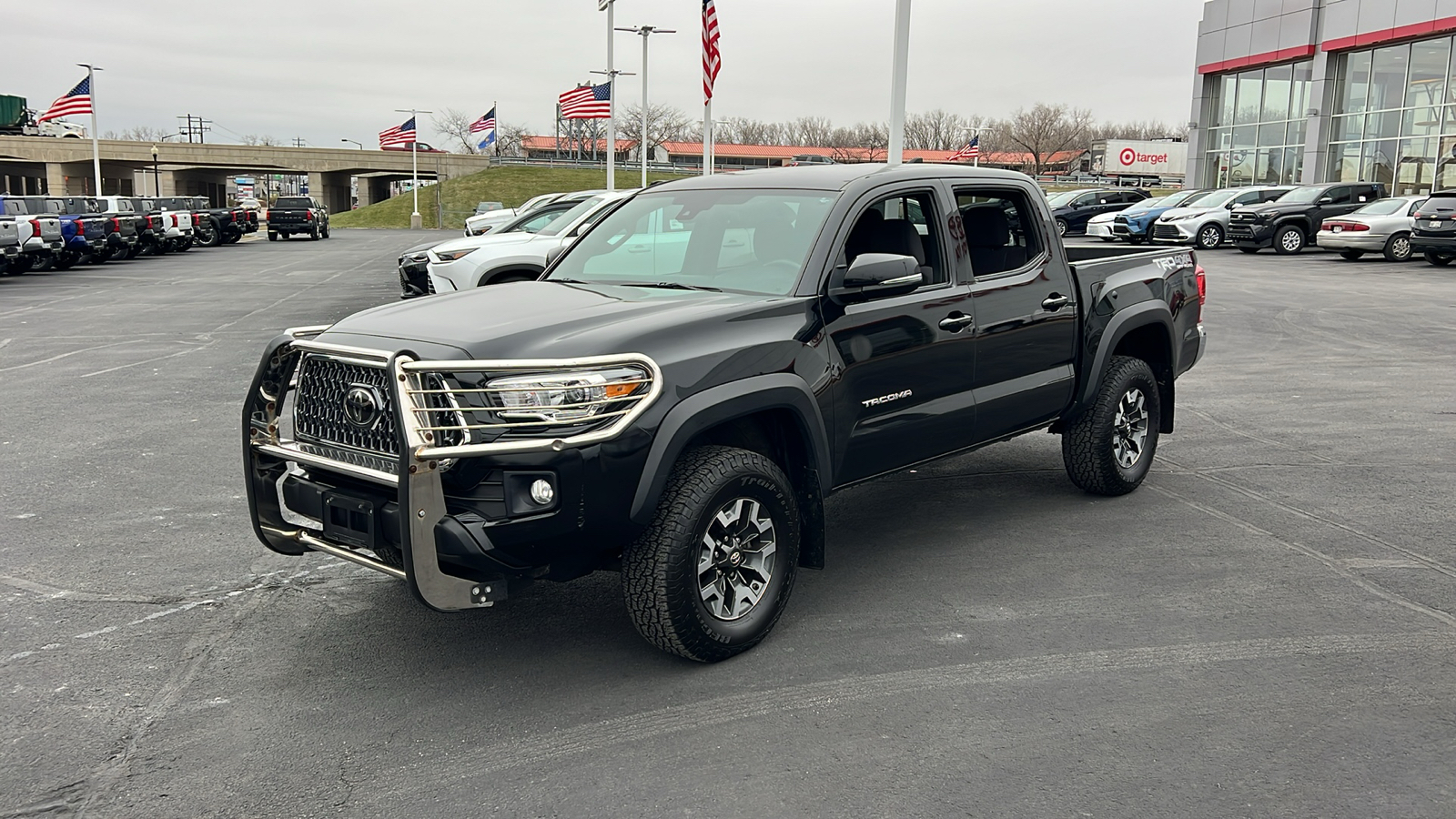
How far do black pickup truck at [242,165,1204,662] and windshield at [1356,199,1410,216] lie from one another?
77.0 feet

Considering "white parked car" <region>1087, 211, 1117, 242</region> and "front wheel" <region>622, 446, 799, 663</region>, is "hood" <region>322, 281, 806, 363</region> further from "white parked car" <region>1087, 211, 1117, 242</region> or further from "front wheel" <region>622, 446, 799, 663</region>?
"white parked car" <region>1087, 211, 1117, 242</region>

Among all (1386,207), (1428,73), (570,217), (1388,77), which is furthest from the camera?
(1388,77)

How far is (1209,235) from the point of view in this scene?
3091 centimetres

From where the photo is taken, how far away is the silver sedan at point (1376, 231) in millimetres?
24766

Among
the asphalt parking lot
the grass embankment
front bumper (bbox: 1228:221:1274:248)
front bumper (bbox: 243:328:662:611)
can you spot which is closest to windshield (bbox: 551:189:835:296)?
front bumper (bbox: 243:328:662:611)

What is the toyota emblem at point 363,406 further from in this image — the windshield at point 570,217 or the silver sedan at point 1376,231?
the silver sedan at point 1376,231

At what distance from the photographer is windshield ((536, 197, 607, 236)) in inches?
579

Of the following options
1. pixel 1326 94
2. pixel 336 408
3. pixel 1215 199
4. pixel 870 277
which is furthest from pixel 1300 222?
pixel 336 408

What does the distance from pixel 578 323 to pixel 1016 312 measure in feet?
8.33

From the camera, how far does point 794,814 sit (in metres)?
3.24

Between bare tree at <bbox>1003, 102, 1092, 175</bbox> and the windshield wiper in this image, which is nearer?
the windshield wiper

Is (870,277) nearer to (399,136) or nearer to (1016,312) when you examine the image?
(1016,312)

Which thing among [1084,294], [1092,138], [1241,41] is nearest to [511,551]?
[1084,294]

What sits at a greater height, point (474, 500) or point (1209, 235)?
point (1209, 235)
